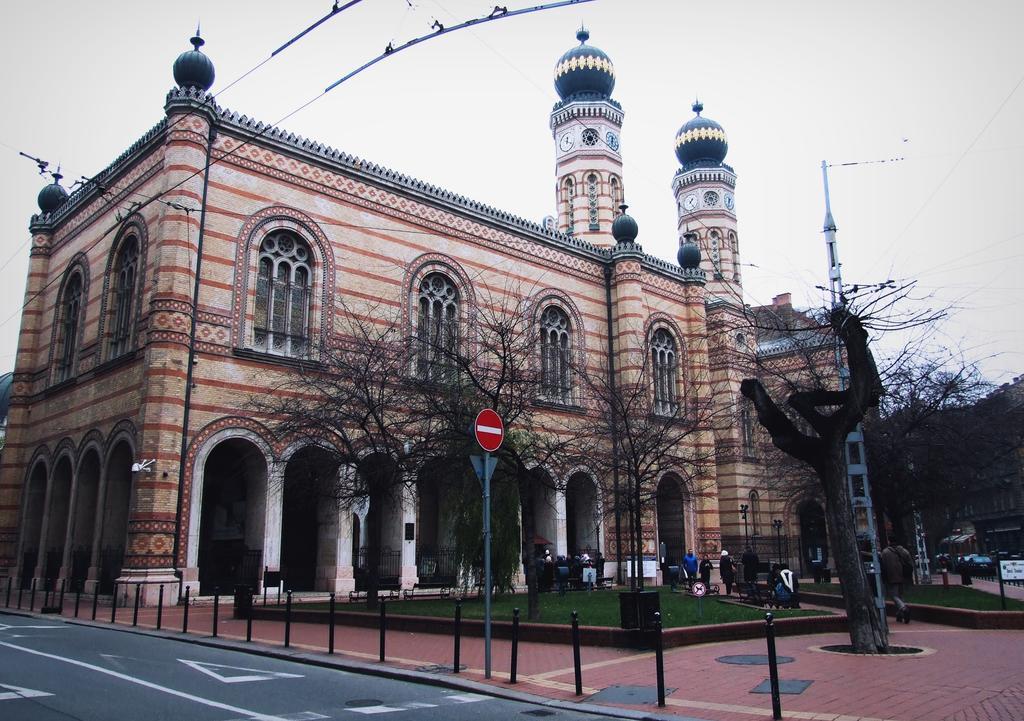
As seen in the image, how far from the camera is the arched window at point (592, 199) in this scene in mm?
40469

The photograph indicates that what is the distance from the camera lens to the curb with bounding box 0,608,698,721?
7.96 metres

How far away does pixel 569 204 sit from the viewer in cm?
4131

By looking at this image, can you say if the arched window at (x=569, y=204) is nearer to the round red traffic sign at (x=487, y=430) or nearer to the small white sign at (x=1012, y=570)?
the small white sign at (x=1012, y=570)

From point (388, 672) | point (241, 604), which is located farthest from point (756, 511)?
point (388, 672)

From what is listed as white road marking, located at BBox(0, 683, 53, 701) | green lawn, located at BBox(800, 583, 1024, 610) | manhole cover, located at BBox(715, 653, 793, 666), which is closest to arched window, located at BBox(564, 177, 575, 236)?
green lawn, located at BBox(800, 583, 1024, 610)

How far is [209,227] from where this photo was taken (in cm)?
2203

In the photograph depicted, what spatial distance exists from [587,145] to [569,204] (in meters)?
3.15

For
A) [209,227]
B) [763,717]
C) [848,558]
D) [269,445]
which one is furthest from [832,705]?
[209,227]

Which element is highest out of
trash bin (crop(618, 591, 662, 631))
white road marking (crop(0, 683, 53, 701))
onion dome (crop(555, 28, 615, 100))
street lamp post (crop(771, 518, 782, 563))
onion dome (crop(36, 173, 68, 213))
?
onion dome (crop(555, 28, 615, 100))

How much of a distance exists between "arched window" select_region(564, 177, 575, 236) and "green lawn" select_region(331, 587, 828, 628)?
23677mm

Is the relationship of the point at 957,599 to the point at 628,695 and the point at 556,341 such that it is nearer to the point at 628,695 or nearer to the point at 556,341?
the point at 628,695

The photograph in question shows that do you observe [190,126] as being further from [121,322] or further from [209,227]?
[121,322]

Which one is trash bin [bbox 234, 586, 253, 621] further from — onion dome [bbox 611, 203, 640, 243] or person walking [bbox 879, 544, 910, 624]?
onion dome [bbox 611, 203, 640, 243]

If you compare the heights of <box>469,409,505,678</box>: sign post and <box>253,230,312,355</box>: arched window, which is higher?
<box>253,230,312,355</box>: arched window
